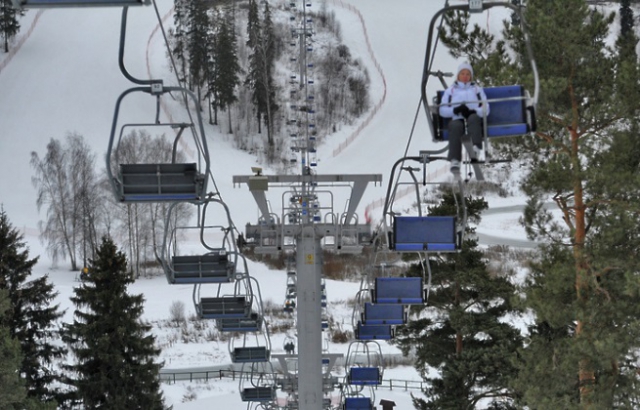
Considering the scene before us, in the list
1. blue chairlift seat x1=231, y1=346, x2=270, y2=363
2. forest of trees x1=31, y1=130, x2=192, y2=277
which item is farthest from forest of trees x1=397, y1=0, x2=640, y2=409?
forest of trees x1=31, y1=130, x2=192, y2=277

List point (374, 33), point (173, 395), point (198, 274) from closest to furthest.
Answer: point (198, 274) < point (173, 395) < point (374, 33)

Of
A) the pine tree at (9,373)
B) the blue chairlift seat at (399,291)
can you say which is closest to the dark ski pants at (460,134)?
the blue chairlift seat at (399,291)

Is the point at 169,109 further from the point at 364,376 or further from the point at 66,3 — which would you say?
the point at 66,3

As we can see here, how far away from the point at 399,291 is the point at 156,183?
5098 mm

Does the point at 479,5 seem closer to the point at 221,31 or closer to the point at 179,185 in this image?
the point at 179,185

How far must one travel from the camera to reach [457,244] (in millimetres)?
10320

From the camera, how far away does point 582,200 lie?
14805 mm

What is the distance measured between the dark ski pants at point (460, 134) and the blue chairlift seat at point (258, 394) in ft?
36.6

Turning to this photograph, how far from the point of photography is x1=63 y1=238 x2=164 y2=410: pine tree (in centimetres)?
1786

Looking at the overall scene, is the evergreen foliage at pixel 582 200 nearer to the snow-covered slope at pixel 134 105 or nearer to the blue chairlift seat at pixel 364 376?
the blue chairlift seat at pixel 364 376

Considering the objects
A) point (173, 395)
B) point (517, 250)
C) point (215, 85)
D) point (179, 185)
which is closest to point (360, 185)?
point (179, 185)

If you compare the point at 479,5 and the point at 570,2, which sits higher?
the point at 570,2

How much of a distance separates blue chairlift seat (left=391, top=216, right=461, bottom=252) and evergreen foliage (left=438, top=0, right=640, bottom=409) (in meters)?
3.62

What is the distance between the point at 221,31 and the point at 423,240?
4958 cm
